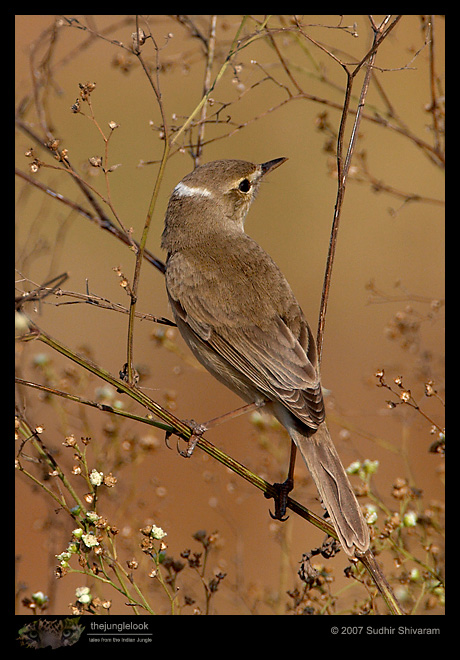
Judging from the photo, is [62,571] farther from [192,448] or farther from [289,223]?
[289,223]

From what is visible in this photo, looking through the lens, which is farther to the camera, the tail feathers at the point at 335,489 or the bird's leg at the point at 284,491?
the bird's leg at the point at 284,491

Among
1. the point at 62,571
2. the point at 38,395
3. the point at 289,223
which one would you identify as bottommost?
the point at 62,571

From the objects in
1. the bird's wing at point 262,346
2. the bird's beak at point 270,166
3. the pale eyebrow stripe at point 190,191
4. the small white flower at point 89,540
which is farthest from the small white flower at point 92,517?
the bird's beak at point 270,166

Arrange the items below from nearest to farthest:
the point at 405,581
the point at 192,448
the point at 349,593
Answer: the point at 405,581, the point at 192,448, the point at 349,593

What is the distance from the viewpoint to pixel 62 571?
93.3 inches

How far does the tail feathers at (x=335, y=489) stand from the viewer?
8.95 ft

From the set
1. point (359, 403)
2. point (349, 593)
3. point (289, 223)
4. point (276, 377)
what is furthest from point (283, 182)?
point (349, 593)

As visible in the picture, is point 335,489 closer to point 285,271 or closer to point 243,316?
point 243,316

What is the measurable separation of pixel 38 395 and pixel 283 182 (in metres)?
6.02

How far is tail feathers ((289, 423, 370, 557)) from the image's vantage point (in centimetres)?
273

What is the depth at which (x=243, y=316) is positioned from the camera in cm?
372

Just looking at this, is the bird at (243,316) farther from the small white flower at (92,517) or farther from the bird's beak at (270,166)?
the small white flower at (92,517)

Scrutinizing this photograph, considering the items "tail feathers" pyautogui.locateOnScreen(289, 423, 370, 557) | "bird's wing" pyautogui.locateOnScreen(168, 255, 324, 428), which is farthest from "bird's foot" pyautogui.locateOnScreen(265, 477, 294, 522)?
"bird's wing" pyautogui.locateOnScreen(168, 255, 324, 428)

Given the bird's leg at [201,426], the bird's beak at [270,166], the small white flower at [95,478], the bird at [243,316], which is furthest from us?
the bird's beak at [270,166]
